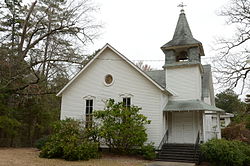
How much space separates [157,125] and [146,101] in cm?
180

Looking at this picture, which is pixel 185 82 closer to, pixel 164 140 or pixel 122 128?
pixel 164 140

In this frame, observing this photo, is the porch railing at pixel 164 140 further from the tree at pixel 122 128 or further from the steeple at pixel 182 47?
the steeple at pixel 182 47

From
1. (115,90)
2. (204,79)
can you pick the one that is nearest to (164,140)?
(115,90)

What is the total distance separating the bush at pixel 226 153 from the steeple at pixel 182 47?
707cm

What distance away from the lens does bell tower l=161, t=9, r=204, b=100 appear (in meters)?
17.3

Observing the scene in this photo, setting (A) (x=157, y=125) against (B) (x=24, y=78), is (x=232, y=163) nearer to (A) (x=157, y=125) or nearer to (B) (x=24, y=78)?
(A) (x=157, y=125)

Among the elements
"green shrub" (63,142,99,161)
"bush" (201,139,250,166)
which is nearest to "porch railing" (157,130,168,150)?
"bush" (201,139,250,166)

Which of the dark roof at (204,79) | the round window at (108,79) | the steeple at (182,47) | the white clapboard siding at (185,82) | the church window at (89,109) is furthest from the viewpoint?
the dark roof at (204,79)

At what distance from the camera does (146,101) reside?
16.1 meters

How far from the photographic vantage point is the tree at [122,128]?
46.2 feet

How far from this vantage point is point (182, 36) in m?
18.7

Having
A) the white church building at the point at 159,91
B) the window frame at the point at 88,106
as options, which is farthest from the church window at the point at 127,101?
the window frame at the point at 88,106

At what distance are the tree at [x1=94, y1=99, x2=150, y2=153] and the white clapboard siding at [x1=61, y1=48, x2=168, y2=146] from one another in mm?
1204

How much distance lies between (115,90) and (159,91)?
11.0ft
